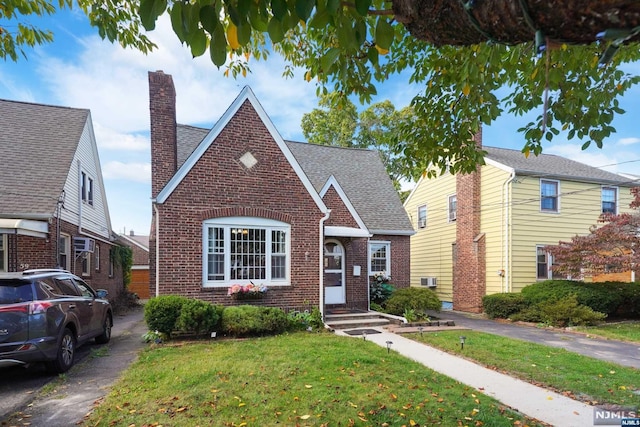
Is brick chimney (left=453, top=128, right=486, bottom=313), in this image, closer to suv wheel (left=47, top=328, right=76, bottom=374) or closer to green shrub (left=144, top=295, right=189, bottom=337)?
green shrub (left=144, top=295, right=189, bottom=337)

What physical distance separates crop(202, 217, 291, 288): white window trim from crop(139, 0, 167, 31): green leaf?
8314 millimetres

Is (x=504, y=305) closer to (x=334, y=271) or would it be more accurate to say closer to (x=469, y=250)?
(x=469, y=250)

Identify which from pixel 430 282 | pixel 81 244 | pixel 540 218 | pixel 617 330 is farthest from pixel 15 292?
pixel 540 218

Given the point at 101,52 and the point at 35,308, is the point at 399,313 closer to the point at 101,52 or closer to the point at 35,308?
the point at 35,308

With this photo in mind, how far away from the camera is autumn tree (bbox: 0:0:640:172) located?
1631mm

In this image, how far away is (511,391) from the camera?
5.54 meters

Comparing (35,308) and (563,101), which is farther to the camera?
(35,308)

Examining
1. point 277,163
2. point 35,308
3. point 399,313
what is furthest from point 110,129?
point 399,313

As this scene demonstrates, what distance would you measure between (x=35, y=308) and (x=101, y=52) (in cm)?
485

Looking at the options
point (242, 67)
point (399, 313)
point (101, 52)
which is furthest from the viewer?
point (399, 313)

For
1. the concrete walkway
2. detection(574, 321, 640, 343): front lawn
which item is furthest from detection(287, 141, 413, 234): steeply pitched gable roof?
the concrete walkway

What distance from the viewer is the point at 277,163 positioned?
10953mm

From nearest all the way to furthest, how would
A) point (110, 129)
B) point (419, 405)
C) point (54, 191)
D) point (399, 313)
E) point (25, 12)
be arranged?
1. point (25, 12)
2. point (419, 405)
3. point (54, 191)
4. point (399, 313)
5. point (110, 129)

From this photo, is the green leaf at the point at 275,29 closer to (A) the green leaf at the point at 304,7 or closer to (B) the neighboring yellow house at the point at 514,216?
(A) the green leaf at the point at 304,7
